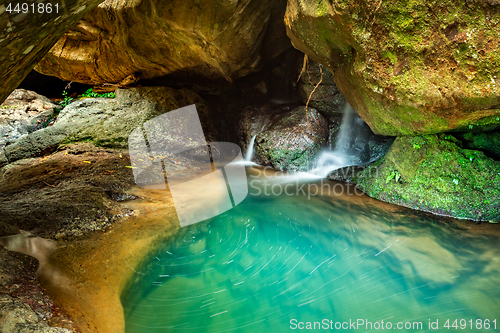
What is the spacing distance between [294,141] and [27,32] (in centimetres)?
554

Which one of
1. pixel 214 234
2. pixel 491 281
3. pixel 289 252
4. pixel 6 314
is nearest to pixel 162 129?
pixel 214 234

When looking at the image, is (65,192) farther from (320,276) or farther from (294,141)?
(294,141)

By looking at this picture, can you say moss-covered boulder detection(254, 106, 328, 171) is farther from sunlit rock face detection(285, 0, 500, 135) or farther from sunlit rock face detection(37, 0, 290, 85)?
sunlit rock face detection(285, 0, 500, 135)

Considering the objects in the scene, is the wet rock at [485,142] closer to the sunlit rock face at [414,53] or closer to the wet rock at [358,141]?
the sunlit rock face at [414,53]

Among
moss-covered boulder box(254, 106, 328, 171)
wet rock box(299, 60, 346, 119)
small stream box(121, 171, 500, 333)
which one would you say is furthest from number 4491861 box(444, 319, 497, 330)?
wet rock box(299, 60, 346, 119)

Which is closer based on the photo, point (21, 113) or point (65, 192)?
point (65, 192)

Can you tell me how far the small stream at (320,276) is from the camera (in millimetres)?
2551

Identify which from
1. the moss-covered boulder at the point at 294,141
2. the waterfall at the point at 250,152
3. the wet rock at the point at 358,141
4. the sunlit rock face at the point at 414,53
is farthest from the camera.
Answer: the waterfall at the point at 250,152

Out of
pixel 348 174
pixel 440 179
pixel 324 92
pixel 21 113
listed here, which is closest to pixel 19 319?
pixel 440 179

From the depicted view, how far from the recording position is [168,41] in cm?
630

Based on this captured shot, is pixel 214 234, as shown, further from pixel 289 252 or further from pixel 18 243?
pixel 18 243

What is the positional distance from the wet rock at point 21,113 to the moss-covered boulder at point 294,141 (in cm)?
634

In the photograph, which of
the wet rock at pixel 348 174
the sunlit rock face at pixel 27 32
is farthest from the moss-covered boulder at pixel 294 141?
the sunlit rock face at pixel 27 32

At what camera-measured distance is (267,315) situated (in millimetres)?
2635
